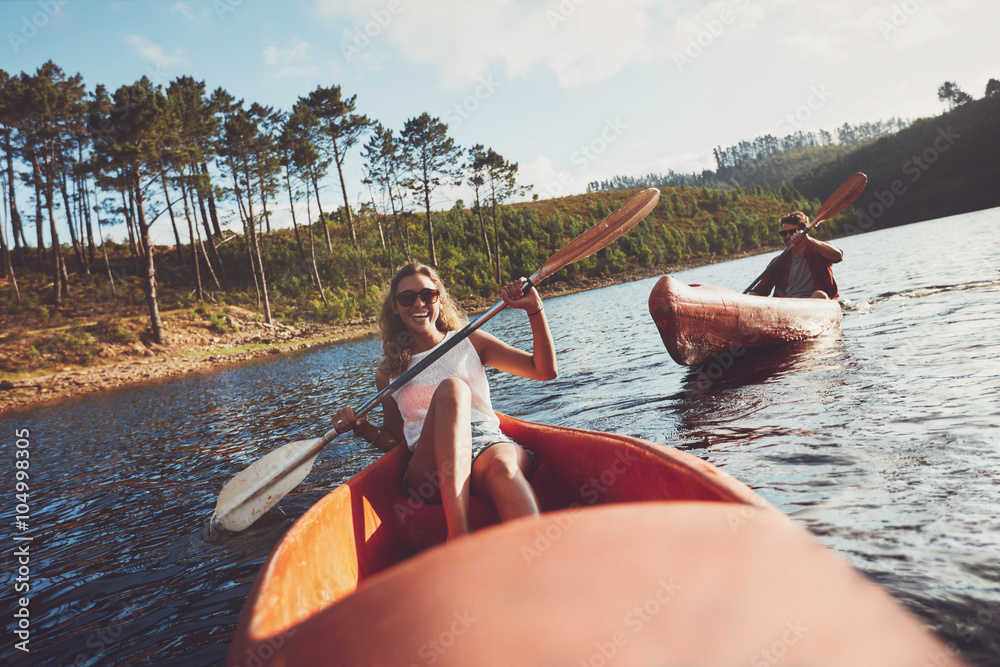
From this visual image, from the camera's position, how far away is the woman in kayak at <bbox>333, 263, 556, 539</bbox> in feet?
6.65

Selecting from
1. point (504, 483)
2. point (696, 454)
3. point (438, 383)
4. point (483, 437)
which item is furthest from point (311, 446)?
point (696, 454)

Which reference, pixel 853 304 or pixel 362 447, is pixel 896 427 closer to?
pixel 362 447

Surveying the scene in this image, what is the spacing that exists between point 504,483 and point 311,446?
6.63ft

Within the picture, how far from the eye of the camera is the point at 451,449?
6.84ft

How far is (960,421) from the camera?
10.5 feet

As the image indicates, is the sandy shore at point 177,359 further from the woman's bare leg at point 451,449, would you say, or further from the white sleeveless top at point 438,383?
the woman's bare leg at point 451,449

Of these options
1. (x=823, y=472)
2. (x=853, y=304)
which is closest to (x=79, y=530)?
(x=823, y=472)

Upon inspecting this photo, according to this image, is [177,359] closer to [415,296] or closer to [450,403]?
[415,296]

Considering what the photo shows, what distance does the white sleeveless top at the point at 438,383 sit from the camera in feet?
8.93

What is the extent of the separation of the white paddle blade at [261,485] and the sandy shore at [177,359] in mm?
14868

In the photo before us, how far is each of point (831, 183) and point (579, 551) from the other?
115057 millimetres

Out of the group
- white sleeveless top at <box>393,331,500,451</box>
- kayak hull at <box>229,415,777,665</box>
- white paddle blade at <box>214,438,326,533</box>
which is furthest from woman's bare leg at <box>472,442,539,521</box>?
white paddle blade at <box>214,438,326,533</box>

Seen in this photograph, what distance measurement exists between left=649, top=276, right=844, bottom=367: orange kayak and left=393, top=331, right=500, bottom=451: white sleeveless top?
10.8 ft

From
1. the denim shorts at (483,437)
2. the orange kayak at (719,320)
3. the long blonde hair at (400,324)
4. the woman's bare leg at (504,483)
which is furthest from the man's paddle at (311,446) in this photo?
the orange kayak at (719,320)
